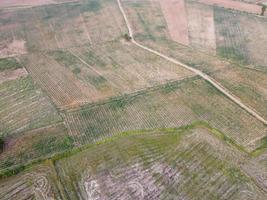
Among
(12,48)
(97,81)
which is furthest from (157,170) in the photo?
(12,48)

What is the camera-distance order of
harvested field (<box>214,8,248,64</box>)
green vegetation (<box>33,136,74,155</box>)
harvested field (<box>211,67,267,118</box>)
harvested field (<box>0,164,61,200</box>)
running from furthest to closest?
1. harvested field (<box>214,8,248,64</box>)
2. harvested field (<box>211,67,267,118</box>)
3. green vegetation (<box>33,136,74,155</box>)
4. harvested field (<box>0,164,61,200</box>)

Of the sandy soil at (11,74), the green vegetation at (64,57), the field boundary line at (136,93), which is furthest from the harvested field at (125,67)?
the sandy soil at (11,74)

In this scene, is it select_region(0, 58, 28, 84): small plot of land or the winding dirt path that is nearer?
the winding dirt path

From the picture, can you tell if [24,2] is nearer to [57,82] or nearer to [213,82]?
[57,82]

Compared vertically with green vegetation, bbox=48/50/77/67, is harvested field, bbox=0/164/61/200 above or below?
above

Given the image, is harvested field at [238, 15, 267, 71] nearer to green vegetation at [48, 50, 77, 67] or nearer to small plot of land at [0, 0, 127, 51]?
small plot of land at [0, 0, 127, 51]

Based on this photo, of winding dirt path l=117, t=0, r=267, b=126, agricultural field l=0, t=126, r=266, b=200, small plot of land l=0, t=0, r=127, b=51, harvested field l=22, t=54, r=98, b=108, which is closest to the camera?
agricultural field l=0, t=126, r=266, b=200

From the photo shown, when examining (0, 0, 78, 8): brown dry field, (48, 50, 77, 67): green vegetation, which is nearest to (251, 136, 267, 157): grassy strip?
(48, 50, 77, 67): green vegetation
